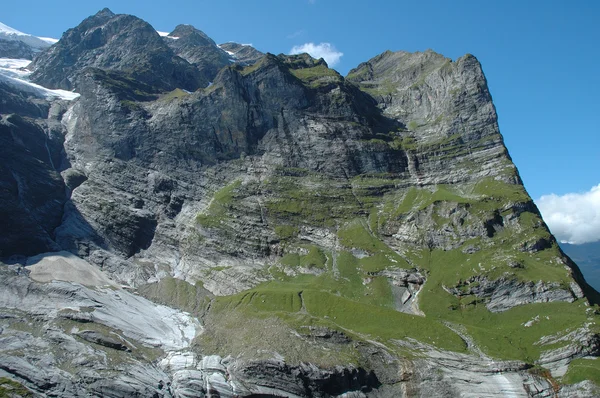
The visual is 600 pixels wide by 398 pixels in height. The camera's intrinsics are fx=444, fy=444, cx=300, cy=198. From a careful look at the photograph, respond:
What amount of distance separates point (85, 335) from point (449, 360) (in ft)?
279

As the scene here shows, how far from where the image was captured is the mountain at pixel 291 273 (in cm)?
9725

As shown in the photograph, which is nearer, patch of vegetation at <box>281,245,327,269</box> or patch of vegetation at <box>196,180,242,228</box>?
patch of vegetation at <box>281,245,327,269</box>

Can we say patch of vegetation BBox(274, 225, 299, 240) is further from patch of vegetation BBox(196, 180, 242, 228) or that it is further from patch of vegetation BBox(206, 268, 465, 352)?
patch of vegetation BBox(196, 180, 242, 228)

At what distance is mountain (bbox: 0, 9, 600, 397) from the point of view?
3829 inches

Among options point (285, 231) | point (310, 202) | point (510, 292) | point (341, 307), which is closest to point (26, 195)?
point (285, 231)

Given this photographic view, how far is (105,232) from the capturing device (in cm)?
17225

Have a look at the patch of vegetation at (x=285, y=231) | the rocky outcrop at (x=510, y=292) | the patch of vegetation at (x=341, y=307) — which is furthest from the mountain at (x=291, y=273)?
the patch of vegetation at (x=285, y=231)

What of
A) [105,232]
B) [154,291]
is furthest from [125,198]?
[154,291]

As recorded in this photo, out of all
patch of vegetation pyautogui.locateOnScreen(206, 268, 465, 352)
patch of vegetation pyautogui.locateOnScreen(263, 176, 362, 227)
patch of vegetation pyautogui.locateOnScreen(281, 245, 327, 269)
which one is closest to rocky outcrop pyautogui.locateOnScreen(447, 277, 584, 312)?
patch of vegetation pyautogui.locateOnScreen(206, 268, 465, 352)

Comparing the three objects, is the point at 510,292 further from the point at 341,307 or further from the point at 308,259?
the point at 308,259

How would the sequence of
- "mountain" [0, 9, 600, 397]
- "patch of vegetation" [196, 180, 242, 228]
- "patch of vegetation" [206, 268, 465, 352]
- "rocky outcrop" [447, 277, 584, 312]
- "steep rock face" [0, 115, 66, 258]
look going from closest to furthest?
"mountain" [0, 9, 600, 397], "patch of vegetation" [206, 268, 465, 352], "rocky outcrop" [447, 277, 584, 312], "steep rock face" [0, 115, 66, 258], "patch of vegetation" [196, 180, 242, 228]

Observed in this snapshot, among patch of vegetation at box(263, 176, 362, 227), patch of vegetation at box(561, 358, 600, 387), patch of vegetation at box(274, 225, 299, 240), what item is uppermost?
patch of vegetation at box(263, 176, 362, 227)

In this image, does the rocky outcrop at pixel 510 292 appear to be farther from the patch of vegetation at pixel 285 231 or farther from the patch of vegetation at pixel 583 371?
the patch of vegetation at pixel 285 231

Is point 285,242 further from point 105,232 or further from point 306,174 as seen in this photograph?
point 105,232
